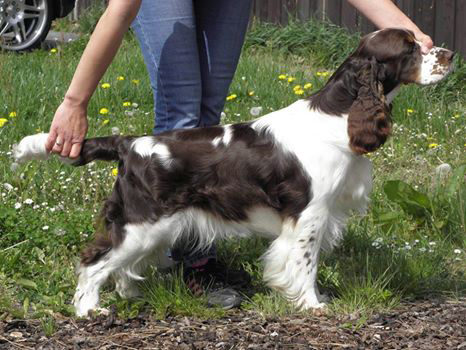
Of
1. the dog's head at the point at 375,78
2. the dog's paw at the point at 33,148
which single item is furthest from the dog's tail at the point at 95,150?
the dog's head at the point at 375,78

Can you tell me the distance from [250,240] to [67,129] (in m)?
1.33

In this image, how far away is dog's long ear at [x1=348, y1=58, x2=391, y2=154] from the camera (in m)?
4.04

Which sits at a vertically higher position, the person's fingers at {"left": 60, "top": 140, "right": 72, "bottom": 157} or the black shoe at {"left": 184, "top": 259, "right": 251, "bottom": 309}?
the person's fingers at {"left": 60, "top": 140, "right": 72, "bottom": 157}

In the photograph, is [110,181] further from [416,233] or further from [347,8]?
[347,8]

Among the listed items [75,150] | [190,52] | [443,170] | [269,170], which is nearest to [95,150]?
[75,150]

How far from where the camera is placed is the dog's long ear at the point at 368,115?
404 centimetres

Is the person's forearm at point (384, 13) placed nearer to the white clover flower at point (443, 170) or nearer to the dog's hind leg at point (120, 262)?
the dog's hind leg at point (120, 262)

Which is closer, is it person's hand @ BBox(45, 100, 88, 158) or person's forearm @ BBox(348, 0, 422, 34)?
person's hand @ BBox(45, 100, 88, 158)

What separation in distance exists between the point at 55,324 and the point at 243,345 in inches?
32.3

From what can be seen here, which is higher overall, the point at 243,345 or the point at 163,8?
the point at 163,8

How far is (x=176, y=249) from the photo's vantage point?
4.59 metres

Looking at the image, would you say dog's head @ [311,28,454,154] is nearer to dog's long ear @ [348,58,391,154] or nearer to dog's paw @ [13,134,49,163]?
dog's long ear @ [348,58,391,154]

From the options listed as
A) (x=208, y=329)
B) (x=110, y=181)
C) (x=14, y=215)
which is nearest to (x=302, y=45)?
(x=110, y=181)

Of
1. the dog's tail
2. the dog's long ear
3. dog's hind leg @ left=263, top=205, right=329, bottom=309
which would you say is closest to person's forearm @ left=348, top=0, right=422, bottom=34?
the dog's long ear
